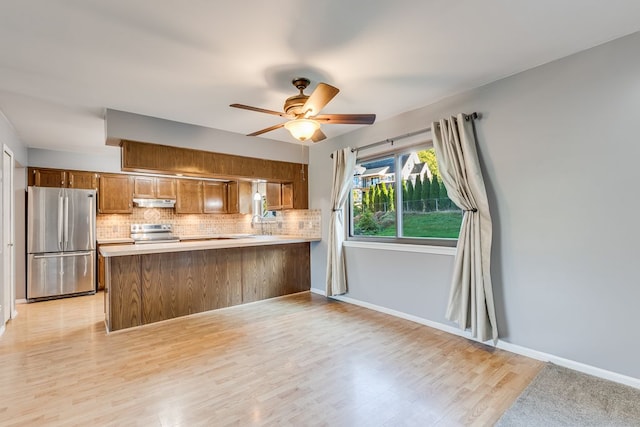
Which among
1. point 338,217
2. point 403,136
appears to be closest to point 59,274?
point 338,217

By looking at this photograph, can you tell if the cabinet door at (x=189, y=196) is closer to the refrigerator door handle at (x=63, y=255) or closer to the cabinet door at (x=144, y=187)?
the cabinet door at (x=144, y=187)

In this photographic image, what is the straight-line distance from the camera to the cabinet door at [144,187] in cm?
580

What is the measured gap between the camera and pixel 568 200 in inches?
97.6

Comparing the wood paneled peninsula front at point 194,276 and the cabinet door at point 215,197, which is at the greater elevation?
the cabinet door at point 215,197

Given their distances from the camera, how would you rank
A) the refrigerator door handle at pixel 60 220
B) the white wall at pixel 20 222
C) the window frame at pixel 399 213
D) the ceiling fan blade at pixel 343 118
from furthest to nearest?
the refrigerator door handle at pixel 60 220 → the white wall at pixel 20 222 → the window frame at pixel 399 213 → the ceiling fan blade at pixel 343 118

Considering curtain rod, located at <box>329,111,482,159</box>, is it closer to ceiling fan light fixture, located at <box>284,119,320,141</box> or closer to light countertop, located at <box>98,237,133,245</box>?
ceiling fan light fixture, located at <box>284,119,320,141</box>

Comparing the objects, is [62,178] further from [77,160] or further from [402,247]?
[402,247]

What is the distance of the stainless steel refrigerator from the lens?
4.73m

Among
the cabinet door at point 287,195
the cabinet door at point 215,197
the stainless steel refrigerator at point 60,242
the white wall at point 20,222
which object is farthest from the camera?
the cabinet door at point 215,197

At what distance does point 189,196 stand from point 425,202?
15.4ft

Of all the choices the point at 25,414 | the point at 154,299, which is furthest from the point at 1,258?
the point at 25,414

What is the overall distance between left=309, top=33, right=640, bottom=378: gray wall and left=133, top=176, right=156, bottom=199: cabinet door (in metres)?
5.29

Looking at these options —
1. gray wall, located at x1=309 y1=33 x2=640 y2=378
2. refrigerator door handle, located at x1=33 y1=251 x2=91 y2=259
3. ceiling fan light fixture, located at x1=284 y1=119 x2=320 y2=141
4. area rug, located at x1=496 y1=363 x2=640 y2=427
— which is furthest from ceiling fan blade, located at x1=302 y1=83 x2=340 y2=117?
refrigerator door handle, located at x1=33 y1=251 x2=91 y2=259

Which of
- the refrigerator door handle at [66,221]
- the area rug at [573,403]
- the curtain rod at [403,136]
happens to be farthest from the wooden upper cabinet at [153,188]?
the area rug at [573,403]
